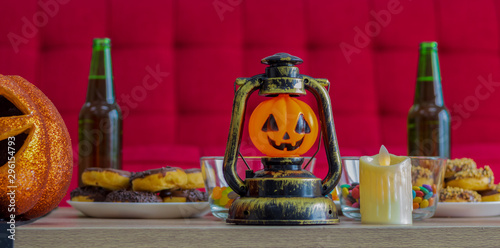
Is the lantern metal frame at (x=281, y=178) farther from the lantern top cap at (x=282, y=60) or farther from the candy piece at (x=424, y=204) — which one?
the candy piece at (x=424, y=204)

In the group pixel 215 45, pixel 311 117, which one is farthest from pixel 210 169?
pixel 215 45

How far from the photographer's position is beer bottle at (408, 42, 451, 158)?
4.09ft

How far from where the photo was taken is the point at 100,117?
1215 mm

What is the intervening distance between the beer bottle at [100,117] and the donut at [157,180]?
31cm

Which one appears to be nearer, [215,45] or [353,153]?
[353,153]

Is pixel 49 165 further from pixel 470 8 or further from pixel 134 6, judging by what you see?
pixel 470 8

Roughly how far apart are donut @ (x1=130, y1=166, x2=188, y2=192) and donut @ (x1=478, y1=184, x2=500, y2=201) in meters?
0.47

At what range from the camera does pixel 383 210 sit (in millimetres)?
735

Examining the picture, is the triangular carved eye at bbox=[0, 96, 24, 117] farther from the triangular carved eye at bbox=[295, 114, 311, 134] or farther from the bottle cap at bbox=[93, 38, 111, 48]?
the bottle cap at bbox=[93, 38, 111, 48]

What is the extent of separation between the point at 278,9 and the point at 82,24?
0.68 meters

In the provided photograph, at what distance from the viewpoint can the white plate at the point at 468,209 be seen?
2.96ft

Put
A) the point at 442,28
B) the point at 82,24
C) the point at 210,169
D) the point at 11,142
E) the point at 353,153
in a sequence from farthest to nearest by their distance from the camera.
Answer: the point at 442,28 < the point at 82,24 < the point at 353,153 < the point at 210,169 < the point at 11,142

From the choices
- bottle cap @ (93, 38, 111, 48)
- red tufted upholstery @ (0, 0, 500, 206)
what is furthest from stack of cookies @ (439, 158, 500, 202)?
red tufted upholstery @ (0, 0, 500, 206)

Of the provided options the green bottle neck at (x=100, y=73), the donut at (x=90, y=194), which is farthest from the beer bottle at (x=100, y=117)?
the donut at (x=90, y=194)
